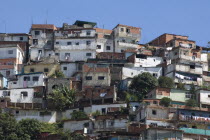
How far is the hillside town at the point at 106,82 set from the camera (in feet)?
176

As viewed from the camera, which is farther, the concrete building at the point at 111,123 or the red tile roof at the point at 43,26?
the red tile roof at the point at 43,26

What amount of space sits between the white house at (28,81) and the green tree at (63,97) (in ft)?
9.44

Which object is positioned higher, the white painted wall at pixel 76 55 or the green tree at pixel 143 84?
the white painted wall at pixel 76 55

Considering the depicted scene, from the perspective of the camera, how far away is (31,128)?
5366cm

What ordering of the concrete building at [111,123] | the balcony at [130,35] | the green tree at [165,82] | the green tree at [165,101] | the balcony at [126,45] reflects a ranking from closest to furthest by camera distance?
the concrete building at [111,123] < the green tree at [165,101] < the green tree at [165,82] < the balcony at [126,45] < the balcony at [130,35]

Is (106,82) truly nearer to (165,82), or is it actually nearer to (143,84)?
(143,84)

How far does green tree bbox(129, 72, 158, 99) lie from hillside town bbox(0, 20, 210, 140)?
0.09 meters

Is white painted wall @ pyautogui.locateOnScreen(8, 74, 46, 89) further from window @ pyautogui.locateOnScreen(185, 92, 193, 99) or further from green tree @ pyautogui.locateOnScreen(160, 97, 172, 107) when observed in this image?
window @ pyautogui.locateOnScreen(185, 92, 193, 99)

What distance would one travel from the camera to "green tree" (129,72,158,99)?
62344 millimetres

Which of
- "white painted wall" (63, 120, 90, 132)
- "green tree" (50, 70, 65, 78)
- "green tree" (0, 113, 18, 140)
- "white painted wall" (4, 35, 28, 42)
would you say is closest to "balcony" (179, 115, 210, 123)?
"white painted wall" (63, 120, 90, 132)

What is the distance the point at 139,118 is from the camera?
179 feet

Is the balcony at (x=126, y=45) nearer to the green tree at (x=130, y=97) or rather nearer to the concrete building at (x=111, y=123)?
the green tree at (x=130, y=97)

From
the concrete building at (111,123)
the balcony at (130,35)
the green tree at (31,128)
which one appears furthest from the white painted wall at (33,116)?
the balcony at (130,35)

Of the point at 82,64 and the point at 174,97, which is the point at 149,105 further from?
the point at 82,64
